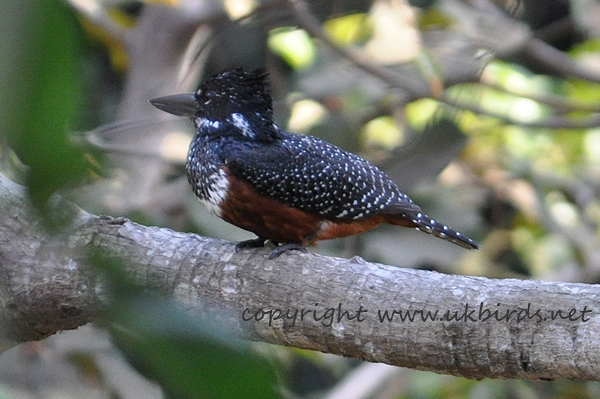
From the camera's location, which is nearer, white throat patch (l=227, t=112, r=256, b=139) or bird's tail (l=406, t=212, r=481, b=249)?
white throat patch (l=227, t=112, r=256, b=139)

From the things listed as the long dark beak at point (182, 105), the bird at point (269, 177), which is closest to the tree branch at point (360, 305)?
the bird at point (269, 177)

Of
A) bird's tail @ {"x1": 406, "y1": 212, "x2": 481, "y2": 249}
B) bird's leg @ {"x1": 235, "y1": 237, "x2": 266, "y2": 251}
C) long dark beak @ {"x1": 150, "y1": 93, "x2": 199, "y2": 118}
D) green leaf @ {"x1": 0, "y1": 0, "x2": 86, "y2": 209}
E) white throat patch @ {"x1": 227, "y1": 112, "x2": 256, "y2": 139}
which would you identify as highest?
green leaf @ {"x1": 0, "y1": 0, "x2": 86, "y2": 209}

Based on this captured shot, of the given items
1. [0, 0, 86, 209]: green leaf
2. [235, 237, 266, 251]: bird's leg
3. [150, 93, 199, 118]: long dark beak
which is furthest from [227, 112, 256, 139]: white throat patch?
[0, 0, 86, 209]: green leaf

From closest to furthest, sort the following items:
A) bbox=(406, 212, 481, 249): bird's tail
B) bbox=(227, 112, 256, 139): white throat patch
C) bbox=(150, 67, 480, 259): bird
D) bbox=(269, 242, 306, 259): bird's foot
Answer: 1. bbox=(269, 242, 306, 259): bird's foot
2. bbox=(150, 67, 480, 259): bird
3. bbox=(227, 112, 256, 139): white throat patch
4. bbox=(406, 212, 481, 249): bird's tail

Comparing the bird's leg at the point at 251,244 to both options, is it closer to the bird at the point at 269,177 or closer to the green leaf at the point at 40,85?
the bird at the point at 269,177

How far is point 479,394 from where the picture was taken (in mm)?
4309

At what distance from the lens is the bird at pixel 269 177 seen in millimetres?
2396

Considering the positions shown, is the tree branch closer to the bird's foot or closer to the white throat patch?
the bird's foot

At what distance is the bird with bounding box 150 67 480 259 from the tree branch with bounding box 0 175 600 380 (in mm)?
326

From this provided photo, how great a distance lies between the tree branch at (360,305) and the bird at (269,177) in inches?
12.8

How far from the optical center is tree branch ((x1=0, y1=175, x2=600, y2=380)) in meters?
1.49

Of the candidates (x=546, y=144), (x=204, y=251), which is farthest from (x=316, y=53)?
(x=204, y=251)

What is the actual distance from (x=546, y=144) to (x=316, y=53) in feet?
5.64

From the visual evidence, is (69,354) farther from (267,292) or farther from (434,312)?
(434,312)
